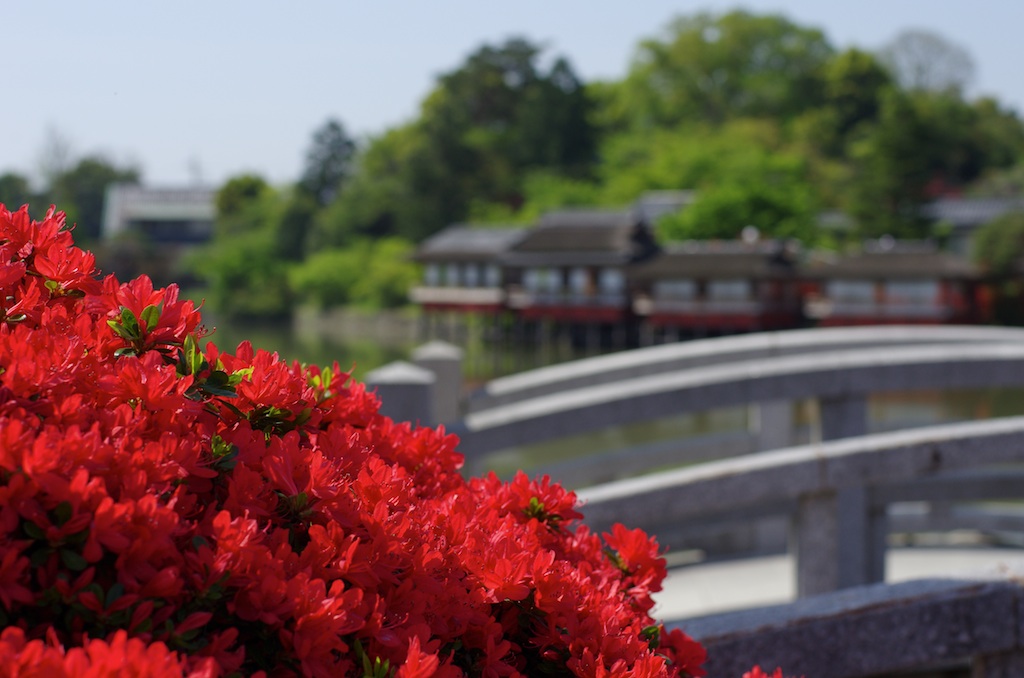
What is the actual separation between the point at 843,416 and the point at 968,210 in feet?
137

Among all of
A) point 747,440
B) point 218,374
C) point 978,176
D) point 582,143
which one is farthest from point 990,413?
point 582,143

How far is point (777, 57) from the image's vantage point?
7506cm

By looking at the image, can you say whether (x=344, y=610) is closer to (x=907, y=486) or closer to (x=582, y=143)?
(x=907, y=486)

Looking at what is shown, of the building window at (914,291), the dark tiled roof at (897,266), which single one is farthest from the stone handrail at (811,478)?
the building window at (914,291)

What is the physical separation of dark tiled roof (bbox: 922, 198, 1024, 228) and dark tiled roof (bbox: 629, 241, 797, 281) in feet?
21.9

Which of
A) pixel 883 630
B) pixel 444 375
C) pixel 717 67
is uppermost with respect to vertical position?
pixel 717 67

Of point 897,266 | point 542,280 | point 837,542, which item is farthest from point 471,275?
point 837,542

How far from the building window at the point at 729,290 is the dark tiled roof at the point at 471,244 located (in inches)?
398

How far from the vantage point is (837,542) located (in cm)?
398

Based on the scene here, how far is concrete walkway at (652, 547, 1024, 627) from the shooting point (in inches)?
241

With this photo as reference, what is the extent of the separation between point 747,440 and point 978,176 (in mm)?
52143

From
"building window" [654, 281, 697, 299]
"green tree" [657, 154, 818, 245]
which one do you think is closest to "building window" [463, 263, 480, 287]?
"green tree" [657, 154, 818, 245]

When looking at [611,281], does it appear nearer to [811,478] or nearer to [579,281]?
[579,281]

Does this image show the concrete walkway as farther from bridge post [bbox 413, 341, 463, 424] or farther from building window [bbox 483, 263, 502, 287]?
building window [bbox 483, 263, 502, 287]
